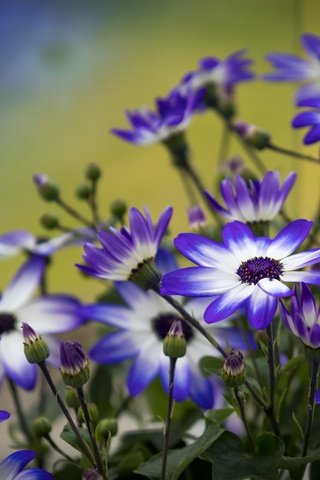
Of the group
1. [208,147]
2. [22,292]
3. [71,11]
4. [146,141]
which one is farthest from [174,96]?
[208,147]

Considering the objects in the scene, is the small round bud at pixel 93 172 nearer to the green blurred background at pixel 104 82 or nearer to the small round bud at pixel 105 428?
the small round bud at pixel 105 428

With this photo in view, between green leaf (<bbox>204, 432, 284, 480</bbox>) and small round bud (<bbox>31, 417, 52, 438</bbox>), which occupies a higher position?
small round bud (<bbox>31, 417, 52, 438</bbox>)

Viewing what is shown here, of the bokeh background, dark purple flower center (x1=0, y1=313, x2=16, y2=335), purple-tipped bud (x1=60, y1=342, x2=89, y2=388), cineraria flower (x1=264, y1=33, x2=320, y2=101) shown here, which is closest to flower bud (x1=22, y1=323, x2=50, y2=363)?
purple-tipped bud (x1=60, y1=342, x2=89, y2=388)

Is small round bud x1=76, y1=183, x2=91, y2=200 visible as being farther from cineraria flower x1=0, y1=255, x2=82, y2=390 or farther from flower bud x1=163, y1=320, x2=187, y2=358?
flower bud x1=163, y1=320, x2=187, y2=358

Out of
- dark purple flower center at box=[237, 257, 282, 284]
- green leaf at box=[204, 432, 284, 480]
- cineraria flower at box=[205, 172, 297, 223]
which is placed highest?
cineraria flower at box=[205, 172, 297, 223]

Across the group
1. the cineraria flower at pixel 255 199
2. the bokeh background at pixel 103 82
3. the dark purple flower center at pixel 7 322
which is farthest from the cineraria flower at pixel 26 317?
the bokeh background at pixel 103 82
